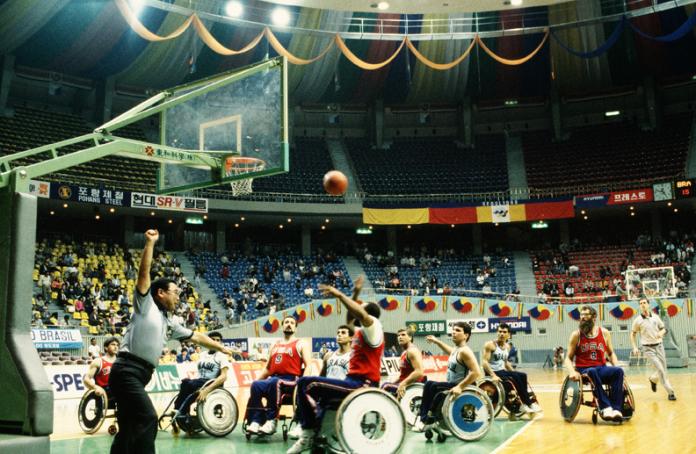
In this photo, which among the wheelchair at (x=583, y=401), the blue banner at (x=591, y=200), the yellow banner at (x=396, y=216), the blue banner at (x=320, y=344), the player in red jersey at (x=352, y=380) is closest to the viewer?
the player in red jersey at (x=352, y=380)

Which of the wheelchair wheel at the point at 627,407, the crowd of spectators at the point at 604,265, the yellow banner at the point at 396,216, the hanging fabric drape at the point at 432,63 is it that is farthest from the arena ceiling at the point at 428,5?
the wheelchair wheel at the point at 627,407

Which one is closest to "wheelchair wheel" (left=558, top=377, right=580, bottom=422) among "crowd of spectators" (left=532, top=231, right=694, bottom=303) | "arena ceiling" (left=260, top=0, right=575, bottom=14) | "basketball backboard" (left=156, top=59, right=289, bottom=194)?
"basketball backboard" (left=156, top=59, right=289, bottom=194)

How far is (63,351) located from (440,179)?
76.6ft

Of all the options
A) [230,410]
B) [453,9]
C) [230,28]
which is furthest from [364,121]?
[230,410]

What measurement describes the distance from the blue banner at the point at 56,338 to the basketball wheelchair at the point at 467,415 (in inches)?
623

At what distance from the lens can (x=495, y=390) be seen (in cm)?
1034

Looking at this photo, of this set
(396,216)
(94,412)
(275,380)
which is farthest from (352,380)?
Answer: (396,216)

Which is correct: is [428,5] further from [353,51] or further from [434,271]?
[434,271]

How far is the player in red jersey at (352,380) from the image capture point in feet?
22.1

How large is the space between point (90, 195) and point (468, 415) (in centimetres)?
2365

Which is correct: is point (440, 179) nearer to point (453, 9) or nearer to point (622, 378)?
point (453, 9)

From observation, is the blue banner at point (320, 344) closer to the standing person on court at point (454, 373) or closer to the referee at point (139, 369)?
the standing person on court at point (454, 373)

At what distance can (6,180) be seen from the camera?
17.2ft

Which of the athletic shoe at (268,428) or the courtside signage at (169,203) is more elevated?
the courtside signage at (169,203)
